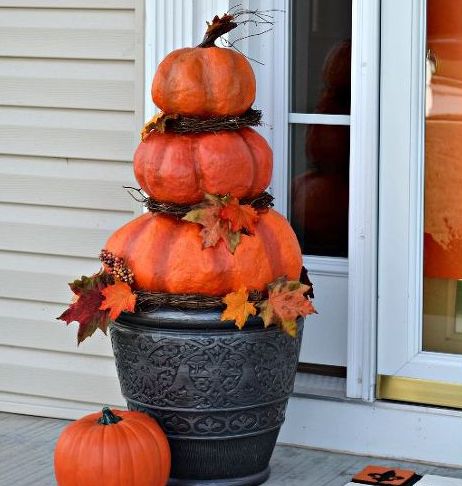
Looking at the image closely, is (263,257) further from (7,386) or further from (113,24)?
(7,386)

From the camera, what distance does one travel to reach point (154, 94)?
4.05 meters

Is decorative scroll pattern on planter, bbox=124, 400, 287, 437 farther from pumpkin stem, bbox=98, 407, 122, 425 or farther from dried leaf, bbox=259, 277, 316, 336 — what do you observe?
dried leaf, bbox=259, 277, 316, 336

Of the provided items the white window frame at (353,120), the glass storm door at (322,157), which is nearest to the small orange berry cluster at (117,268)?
the white window frame at (353,120)

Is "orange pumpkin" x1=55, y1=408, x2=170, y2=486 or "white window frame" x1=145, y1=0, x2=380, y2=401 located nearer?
"orange pumpkin" x1=55, y1=408, x2=170, y2=486

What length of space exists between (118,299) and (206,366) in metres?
0.36

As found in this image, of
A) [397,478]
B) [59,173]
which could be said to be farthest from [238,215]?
[59,173]

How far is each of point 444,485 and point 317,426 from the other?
24.8 inches

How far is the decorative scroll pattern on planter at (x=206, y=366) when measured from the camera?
3.94 meters

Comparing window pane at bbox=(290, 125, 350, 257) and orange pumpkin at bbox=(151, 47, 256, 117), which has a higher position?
orange pumpkin at bbox=(151, 47, 256, 117)

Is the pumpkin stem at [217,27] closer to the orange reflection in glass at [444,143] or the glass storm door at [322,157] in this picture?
the glass storm door at [322,157]

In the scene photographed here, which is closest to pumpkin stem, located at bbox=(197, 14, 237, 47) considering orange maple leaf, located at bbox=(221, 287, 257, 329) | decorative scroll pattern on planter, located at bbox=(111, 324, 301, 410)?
orange maple leaf, located at bbox=(221, 287, 257, 329)

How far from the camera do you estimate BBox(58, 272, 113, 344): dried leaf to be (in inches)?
158

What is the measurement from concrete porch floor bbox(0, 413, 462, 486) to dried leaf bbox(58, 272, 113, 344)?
0.67 meters

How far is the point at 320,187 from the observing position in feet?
15.5
